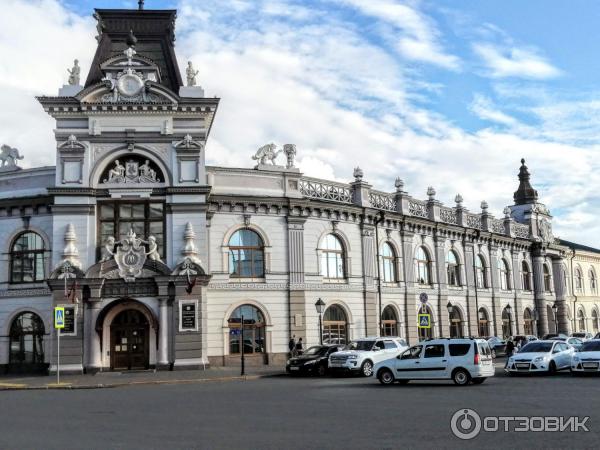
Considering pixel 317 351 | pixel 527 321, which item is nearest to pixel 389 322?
pixel 317 351

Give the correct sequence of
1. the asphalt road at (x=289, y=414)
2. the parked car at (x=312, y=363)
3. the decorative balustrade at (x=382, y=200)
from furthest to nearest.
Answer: the decorative balustrade at (x=382, y=200) → the parked car at (x=312, y=363) → the asphalt road at (x=289, y=414)

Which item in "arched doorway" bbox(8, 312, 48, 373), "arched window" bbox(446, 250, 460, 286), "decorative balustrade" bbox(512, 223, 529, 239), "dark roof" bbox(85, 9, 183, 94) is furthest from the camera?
"decorative balustrade" bbox(512, 223, 529, 239)

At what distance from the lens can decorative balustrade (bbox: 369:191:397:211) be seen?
44.2 metres

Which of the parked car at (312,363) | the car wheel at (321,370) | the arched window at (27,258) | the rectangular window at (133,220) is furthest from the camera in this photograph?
the arched window at (27,258)

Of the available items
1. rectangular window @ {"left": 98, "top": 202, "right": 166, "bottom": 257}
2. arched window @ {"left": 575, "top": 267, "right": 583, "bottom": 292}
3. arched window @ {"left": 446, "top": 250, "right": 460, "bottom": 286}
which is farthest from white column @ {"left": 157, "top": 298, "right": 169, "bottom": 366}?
arched window @ {"left": 575, "top": 267, "right": 583, "bottom": 292}

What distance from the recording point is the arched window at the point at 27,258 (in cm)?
3609

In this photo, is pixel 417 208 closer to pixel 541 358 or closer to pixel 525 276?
pixel 525 276

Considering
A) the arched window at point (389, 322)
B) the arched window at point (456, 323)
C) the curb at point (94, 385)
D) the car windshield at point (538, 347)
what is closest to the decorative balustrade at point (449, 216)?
the arched window at point (456, 323)

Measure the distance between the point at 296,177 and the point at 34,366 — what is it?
1699 centimetres

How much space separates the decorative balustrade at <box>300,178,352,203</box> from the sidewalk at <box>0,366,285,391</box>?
10797mm

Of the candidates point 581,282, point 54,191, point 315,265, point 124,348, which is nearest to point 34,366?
point 124,348

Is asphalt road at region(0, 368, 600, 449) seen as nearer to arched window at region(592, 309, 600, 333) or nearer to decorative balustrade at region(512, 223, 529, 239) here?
decorative balustrade at region(512, 223, 529, 239)

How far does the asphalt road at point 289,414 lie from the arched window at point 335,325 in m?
Result: 14.2

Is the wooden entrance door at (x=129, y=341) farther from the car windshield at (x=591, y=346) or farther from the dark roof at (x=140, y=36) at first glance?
the car windshield at (x=591, y=346)
